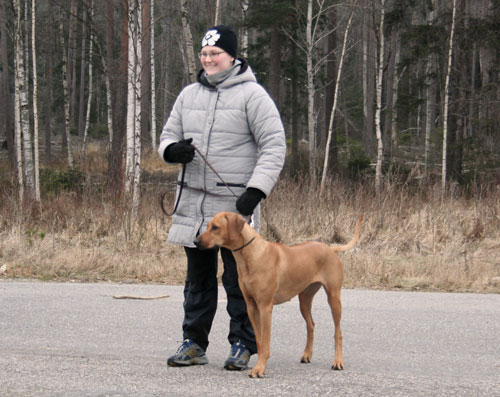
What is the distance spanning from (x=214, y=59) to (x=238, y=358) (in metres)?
2.00

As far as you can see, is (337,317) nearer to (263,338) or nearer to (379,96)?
(263,338)

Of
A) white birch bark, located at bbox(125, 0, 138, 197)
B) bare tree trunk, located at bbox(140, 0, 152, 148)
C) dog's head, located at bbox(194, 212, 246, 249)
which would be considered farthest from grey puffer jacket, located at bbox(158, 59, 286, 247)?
bare tree trunk, located at bbox(140, 0, 152, 148)

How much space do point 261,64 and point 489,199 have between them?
18738 mm

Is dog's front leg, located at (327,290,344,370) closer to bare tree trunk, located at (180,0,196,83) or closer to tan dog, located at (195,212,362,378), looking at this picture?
tan dog, located at (195,212,362,378)

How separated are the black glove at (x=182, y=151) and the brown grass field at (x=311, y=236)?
404 cm

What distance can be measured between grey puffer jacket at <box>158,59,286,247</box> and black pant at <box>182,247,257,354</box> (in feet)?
0.75

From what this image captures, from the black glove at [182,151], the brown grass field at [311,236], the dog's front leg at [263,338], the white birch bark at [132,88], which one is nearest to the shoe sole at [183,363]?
the dog's front leg at [263,338]

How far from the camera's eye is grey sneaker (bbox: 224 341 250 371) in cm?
477

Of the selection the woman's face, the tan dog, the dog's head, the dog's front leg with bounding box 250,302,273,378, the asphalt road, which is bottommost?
the asphalt road

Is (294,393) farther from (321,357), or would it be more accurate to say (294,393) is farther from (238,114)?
(238,114)

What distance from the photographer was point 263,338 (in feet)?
14.7

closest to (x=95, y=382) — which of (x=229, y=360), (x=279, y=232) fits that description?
(x=229, y=360)

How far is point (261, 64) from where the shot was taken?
98.7 ft

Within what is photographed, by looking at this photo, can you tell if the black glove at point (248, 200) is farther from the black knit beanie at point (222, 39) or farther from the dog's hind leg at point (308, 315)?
the black knit beanie at point (222, 39)
